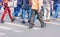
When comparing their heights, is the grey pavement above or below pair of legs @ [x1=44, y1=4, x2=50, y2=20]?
below

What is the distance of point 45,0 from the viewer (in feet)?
42.1

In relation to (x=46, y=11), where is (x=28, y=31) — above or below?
below

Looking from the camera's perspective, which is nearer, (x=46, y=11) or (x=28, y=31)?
(x=28, y=31)

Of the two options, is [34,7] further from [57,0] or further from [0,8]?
[0,8]

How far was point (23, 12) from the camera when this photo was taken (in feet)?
40.0

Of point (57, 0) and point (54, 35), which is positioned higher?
point (57, 0)

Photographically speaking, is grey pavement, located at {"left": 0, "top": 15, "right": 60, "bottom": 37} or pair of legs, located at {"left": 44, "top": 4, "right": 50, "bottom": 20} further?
pair of legs, located at {"left": 44, "top": 4, "right": 50, "bottom": 20}

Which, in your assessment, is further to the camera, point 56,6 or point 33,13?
point 56,6

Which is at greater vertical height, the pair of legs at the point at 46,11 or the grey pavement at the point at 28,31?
the pair of legs at the point at 46,11

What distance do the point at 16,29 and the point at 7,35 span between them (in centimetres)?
128

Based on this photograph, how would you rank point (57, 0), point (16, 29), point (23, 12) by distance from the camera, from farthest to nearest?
point (57, 0), point (23, 12), point (16, 29)

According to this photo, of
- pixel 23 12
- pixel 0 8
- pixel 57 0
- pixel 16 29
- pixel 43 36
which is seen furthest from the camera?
pixel 0 8

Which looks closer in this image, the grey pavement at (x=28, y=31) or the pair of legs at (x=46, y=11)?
the grey pavement at (x=28, y=31)

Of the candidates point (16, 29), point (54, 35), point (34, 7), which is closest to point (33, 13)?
point (34, 7)
